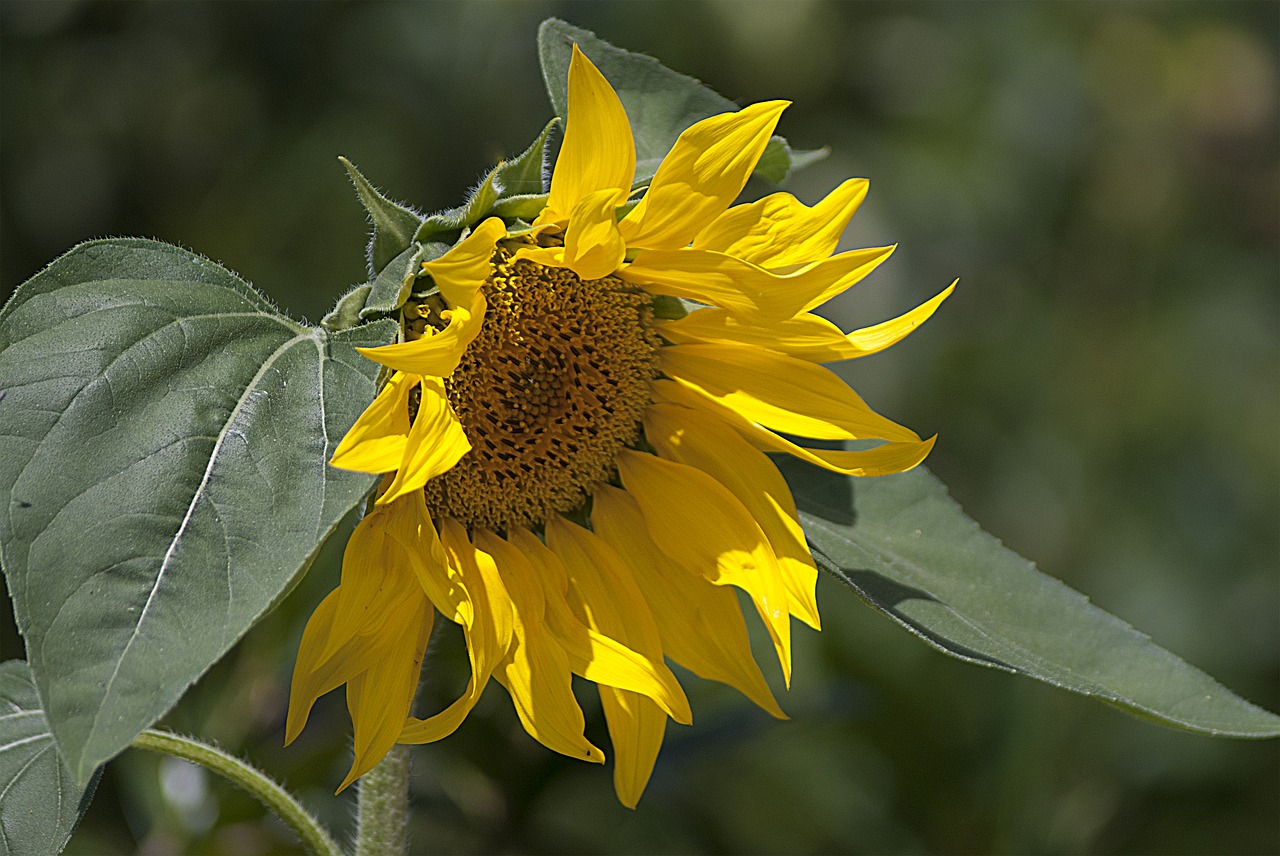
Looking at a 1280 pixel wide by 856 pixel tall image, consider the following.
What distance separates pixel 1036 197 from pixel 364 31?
4.16ft

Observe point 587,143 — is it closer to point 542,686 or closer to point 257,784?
point 542,686

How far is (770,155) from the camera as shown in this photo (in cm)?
87

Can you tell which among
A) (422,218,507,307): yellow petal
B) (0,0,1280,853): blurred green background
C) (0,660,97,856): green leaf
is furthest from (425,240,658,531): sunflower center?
(0,0,1280,853): blurred green background

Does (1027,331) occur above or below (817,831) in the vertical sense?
above

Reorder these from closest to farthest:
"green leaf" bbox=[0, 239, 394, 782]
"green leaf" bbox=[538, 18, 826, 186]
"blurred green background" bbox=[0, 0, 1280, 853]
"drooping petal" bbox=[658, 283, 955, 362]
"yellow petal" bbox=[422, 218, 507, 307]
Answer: "green leaf" bbox=[0, 239, 394, 782] < "yellow petal" bbox=[422, 218, 507, 307] < "drooping petal" bbox=[658, 283, 955, 362] < "green leaf" bbox=[538, 18, 826, 186] < "blurred green background" bbox=[0, 0, 1280, 853]

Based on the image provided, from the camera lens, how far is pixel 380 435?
60 cm

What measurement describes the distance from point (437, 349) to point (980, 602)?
15.1 inches

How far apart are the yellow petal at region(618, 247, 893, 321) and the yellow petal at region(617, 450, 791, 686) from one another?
0.36ft

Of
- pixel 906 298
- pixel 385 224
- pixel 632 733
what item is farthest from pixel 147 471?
pixel 906 298

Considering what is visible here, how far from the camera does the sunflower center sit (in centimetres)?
77

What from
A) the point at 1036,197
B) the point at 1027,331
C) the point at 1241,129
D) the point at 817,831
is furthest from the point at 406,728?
A: the point at 1241,129

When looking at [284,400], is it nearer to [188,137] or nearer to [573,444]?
[573,444]

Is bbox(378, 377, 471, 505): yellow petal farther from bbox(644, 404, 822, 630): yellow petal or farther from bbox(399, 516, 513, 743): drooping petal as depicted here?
bbox(644, 404, 822, 630): yellow petal

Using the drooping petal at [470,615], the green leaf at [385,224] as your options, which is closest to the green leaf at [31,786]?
the drooping petal at [470,615]
